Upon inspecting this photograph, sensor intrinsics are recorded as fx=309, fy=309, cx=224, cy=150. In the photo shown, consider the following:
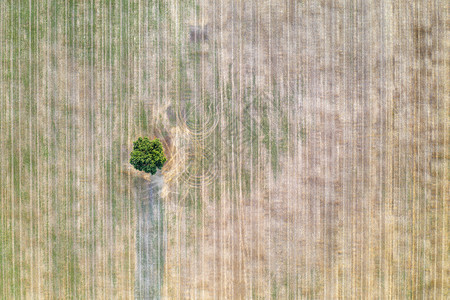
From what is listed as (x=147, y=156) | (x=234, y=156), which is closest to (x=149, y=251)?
(x=147, y=156)

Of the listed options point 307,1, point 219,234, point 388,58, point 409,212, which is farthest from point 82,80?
point 409,212

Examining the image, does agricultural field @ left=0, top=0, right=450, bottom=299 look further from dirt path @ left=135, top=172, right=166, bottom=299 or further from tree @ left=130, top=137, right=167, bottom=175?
tree @ left=130, top=137, right=167, bottom=175

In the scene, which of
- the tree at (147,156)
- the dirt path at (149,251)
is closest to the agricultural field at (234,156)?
Answer: the dirt path at (149,251)

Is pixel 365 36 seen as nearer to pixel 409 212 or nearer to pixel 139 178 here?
pixel 409 212

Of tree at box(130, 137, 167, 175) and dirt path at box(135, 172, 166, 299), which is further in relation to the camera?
dirt path at box(135, 172, 166, 299)

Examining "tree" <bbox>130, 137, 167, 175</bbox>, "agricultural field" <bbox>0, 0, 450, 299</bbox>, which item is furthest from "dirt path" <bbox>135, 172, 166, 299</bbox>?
"tree" <bbox>130, 137, 167, 175</bbox>

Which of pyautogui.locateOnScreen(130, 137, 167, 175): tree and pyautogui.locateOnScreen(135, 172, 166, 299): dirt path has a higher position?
pyautogui.locateOnScreen(130, 137, 167, 175): tree
